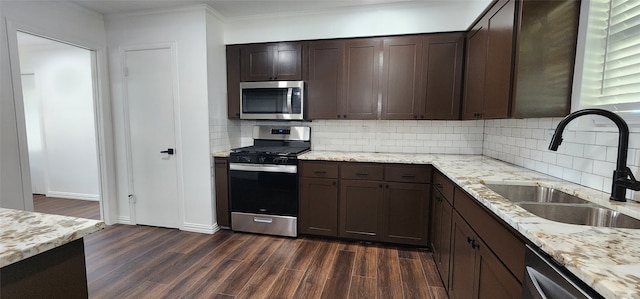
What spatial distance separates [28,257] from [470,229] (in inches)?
72.9

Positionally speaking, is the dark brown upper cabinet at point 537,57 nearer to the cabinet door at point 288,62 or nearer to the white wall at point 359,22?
the white wall at point 359,22

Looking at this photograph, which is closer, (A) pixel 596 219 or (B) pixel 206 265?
(A) pixel 596 219

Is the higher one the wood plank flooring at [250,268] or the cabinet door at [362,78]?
the cabinet door at [362,78]

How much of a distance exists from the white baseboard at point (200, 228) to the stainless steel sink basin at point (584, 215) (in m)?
2.94

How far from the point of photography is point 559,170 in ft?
5.68

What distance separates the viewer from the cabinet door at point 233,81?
10.4ft

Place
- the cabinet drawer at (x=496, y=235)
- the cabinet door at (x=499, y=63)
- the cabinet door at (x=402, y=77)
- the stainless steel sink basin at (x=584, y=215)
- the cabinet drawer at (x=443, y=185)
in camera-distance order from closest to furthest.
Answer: the cabinet drawer at (x=496, y=235)
the stainless steel sink basin at (x=584, y=215)
the cabinet door at (x=499, y=63)
the cabinet drawer at (x=443, y=185)
the cabinet door at (x=402, y=77)

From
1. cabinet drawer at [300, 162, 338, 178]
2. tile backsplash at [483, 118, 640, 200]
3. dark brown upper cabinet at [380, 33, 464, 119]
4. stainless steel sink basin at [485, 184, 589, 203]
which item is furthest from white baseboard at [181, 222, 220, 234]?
tile backsplash at [483, 118, 640, 200]

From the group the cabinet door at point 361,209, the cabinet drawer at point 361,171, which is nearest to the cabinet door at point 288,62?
the cabinet drawer at point 361,171

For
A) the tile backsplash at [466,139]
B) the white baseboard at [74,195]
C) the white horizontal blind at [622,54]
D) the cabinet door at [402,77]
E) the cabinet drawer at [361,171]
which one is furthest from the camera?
the white baseboard at [74,195]

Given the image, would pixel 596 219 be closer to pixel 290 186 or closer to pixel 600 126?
pixel 600 126

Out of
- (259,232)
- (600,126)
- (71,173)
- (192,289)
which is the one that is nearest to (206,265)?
(192,289)

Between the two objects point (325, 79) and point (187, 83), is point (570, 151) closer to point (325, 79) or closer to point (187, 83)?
point (325, 79)

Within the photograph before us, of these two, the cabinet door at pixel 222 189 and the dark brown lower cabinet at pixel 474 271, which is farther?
the cabinet door at pixel 222 189
